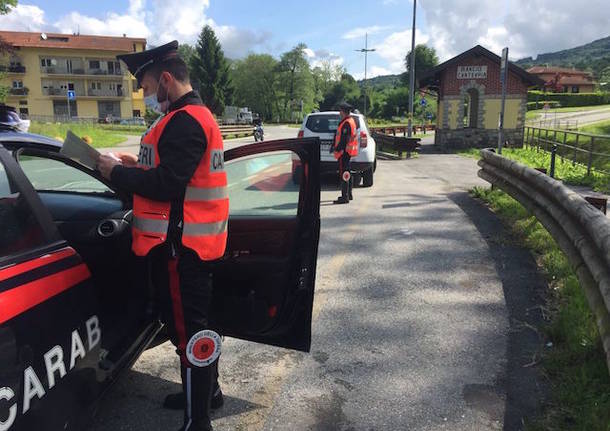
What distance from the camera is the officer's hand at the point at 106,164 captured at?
2.35 meters

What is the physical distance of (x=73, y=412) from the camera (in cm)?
213

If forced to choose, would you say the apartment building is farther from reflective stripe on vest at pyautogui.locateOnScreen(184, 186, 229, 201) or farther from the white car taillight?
reflective stripe on vest at pyautogui.locateOnScreen(184, 186, 229, 201)

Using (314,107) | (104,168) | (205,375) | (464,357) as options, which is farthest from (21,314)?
(314,107)

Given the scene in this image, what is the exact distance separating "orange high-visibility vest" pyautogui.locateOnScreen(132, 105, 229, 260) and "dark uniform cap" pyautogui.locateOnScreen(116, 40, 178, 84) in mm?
302

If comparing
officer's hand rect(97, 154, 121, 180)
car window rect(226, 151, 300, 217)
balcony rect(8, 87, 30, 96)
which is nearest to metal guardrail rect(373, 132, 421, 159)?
car window rect(226, 151, 300, 217)

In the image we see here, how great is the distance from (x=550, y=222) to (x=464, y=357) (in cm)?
253

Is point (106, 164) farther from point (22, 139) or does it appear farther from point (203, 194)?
point (22, 139)

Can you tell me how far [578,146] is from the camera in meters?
16.8

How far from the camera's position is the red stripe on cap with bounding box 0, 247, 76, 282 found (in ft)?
6.30

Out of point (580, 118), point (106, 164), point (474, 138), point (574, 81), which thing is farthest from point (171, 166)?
point (574, 81)

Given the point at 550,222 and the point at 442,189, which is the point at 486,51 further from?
the point at 550,222

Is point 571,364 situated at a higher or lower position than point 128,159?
lower

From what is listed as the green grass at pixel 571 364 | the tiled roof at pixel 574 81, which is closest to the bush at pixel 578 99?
the tiled roof at pixel 574 81

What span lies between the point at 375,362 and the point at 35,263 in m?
2.21
